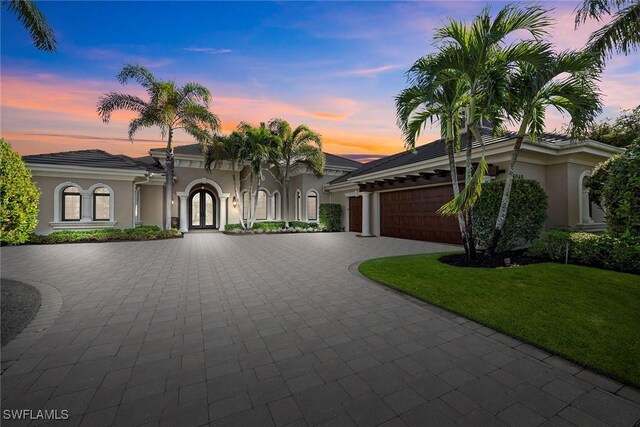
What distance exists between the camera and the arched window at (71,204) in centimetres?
1487

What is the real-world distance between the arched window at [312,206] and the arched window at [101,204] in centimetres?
1321

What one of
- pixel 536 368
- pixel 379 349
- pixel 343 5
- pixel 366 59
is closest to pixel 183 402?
pixel 379 349

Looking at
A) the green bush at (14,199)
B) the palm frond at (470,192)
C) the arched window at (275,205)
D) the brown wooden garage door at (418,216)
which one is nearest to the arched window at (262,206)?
the arched window at (275,205)

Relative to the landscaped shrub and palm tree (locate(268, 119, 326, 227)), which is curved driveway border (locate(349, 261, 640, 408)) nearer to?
palm tree (locate(268, 119, 326, 227))

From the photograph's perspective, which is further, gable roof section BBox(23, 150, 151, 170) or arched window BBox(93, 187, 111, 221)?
arched window BBox(93, 187, 111, 221)

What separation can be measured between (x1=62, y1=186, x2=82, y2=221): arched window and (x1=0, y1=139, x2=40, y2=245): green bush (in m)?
11.3

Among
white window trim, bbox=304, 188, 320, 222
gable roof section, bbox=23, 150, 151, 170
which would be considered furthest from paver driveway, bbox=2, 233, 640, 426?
white window trim, bbox=304, 188, 320, 222

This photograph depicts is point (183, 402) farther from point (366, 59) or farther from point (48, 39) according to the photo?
point (366, 59)

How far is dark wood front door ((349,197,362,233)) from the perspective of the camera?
19.1 metres

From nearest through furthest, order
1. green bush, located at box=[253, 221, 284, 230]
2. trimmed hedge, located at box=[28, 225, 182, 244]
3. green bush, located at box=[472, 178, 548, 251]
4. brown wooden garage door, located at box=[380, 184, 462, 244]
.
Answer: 1. green bush, located at box=[472, 178, 548, 251]
2. brown wooden garage door, located at box=[380, 184, 462, 244]
3. trimmed hedge, located at box=[28, 225, 182, 244]
4. green bush, located at box=[253, 221, 284, 230]

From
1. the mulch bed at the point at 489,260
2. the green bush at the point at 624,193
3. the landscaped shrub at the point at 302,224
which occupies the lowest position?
the mulch bed at the point at 489,260

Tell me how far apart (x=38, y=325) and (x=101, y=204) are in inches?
582
